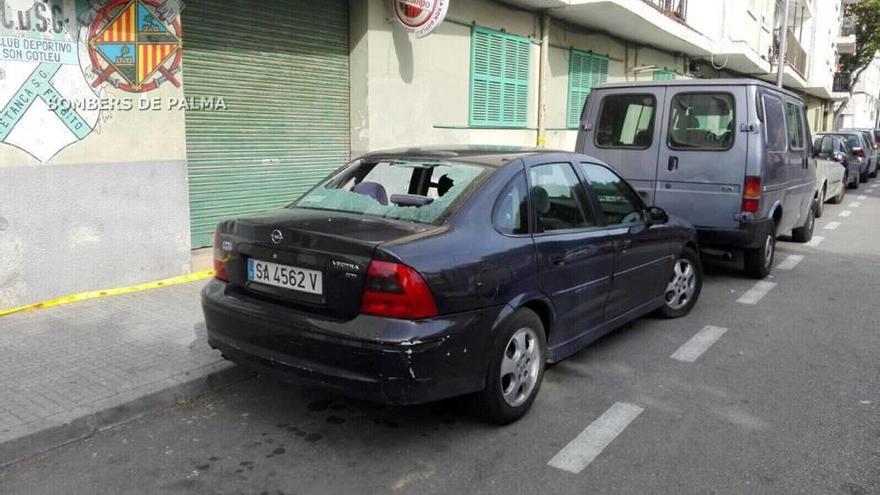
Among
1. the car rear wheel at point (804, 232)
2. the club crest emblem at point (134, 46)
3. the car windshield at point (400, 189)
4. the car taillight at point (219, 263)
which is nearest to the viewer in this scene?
the car windshield at point (400, 189)

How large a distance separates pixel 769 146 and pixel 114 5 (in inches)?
252

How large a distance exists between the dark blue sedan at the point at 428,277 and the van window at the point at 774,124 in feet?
10.7

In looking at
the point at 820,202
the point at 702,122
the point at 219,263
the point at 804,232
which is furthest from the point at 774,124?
the point at 820,202

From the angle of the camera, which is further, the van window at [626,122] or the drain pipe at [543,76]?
the drain pipe at [543,76]

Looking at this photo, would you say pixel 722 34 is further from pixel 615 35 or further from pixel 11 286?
pixel 11 286

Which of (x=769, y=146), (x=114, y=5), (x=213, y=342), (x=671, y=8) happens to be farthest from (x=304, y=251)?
(x=671, y=8)

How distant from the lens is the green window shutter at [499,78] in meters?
11.4

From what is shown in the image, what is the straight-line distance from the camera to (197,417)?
411 cm

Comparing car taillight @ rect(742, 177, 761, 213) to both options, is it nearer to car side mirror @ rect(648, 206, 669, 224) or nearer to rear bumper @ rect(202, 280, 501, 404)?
car side mirror @ rect(648, 206, 669, 224)

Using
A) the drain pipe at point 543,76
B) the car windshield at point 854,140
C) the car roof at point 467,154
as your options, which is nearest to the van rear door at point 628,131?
the car roof at point 467,154

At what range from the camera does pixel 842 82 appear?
163ft

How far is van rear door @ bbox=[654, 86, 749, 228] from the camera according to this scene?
7.10 metres

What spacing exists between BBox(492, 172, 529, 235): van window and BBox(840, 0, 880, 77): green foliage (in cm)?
4729

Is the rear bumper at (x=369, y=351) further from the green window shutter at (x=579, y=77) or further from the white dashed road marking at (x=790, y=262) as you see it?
the green window shutter at (x=579, y=77)
